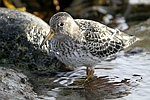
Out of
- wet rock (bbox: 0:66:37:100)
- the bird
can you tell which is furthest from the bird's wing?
wet rock (bbox: 0:66:37:100)

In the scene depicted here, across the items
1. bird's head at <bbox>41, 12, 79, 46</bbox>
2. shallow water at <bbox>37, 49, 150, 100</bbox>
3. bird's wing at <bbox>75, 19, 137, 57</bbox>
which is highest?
bird's head at <bbox>41, 12, 79, 46</bbox>

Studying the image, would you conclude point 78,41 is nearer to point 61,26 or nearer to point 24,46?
point 61,26

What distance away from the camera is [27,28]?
294 inches

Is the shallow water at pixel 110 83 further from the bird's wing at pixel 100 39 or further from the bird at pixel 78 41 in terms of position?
the bird's wing at pixel 100 39

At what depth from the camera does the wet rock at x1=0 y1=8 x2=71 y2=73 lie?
24.4ft

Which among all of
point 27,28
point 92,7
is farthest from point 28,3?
point 27,28

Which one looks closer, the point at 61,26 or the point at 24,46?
the point at 61,26

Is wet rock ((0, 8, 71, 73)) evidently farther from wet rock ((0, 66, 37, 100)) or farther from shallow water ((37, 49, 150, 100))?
wet rock ((0, 66, 37, 100))

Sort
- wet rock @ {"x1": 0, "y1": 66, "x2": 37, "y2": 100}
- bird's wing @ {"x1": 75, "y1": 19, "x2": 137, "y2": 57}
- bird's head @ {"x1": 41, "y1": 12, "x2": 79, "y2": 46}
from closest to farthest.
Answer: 1. wet rock @ {"x1": 0, "y1": 66, "x2": 37, "y2": 100}
2. bird's head @ {"x1": 41, "y1": 12, "x2": 79, "y2": 46}
3. bird's wing @ {"x1": 75, "y1": 19, "x2": 137, "y2": 57}

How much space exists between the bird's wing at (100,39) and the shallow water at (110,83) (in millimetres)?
469

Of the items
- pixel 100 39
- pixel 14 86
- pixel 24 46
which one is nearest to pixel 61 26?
pixel 100 39

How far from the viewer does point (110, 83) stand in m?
7.09

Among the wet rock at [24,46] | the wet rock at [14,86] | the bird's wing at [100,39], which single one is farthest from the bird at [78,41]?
the wet rock at [14,86]

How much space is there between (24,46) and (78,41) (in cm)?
119
